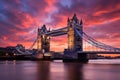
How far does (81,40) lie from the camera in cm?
9594

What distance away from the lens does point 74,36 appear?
93.9 m

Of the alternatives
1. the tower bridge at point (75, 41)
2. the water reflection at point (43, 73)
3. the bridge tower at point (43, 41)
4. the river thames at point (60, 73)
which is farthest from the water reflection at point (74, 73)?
the bridge tower at point (43, 41)

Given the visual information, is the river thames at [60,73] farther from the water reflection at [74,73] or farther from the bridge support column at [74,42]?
the bridge support column at [74,42]

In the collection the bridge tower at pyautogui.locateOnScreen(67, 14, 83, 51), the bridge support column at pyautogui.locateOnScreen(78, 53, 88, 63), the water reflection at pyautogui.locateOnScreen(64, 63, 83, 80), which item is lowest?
the water reflection at pyautogui.locateOnScreen(64, 63, 83, 80)

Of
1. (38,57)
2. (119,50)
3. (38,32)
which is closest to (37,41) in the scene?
(38,32)

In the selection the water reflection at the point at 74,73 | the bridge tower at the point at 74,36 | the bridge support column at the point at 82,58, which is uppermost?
the bridge tower at the point at 74,36

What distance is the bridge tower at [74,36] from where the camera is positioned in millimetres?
92869

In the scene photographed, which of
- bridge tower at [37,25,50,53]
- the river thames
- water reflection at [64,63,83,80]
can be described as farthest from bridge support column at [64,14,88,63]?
water reflection at [64,63,83,80]

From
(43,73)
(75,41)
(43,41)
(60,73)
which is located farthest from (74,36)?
(43,73)

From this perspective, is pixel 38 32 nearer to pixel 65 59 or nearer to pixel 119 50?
pixel 65 59

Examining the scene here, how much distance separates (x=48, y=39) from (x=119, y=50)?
2262 inches

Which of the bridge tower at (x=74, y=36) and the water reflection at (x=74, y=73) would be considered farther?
the bridge tower at (x=74, y=36)

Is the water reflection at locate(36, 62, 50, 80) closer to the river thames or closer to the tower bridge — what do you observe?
the river thames

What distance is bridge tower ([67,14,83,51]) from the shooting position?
92.9 m
